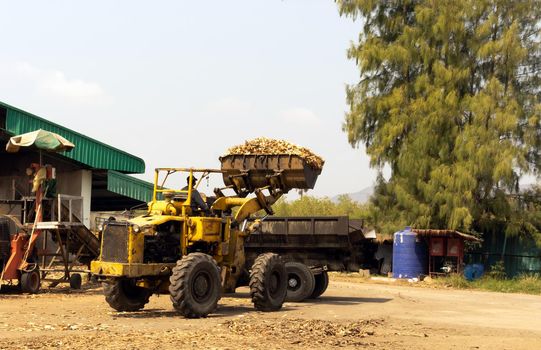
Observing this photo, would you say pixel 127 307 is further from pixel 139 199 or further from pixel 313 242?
pixel 139 199

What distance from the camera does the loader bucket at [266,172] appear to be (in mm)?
17641

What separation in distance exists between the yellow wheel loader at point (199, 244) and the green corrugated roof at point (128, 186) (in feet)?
45.2

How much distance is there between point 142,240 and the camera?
48.8 ft

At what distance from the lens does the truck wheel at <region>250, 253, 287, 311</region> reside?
15859 millimetres

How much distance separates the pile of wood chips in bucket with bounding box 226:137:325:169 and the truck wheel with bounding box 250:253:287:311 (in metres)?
2.69

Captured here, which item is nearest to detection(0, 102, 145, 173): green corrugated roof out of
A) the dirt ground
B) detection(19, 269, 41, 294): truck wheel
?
detection(19, 269, 41, 294): truck wheel

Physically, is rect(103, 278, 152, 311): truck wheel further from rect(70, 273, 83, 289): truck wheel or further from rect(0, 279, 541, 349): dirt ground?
rect(70, 273, 83, 289): truck wheel

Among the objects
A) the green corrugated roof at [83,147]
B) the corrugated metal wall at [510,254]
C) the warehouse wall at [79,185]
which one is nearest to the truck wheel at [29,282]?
the green corrugated roof at [83,147]

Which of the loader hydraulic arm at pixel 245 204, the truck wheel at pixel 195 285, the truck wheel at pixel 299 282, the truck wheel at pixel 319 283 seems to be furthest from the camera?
the truck wheel at pixel 319 283

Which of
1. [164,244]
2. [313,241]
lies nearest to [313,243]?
[313,241]

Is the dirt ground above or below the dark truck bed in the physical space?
below

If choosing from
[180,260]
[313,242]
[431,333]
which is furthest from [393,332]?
[313,242]

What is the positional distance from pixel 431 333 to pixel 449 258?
20.9 m

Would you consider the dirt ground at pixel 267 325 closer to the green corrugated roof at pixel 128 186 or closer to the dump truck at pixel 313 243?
the dump truck at pixel 313 243
